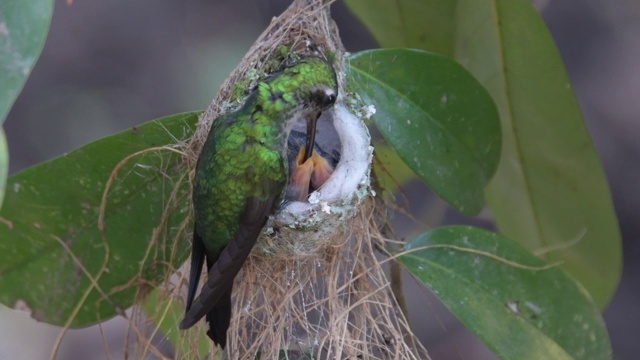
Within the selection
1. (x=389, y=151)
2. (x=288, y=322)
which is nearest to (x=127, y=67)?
(x=389, y=151)

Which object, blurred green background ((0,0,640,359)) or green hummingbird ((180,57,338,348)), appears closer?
green hummingbird ((180,57,338,348))

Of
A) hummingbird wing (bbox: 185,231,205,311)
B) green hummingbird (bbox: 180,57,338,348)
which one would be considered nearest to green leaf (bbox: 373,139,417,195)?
green hummingbird (bbox: 180,57,338,348)

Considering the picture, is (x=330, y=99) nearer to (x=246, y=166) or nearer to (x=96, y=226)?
(x=246, y=166)

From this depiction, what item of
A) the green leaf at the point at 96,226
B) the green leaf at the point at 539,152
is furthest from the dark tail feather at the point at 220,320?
the green leaf at the point at 539,152

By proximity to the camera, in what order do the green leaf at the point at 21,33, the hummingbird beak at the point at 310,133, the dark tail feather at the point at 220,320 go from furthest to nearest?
the hummingbird beak at the point at 310,133 → the dark tail feather at the point at 220,320 → the green leaf at the point at 21,33

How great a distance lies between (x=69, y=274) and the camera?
62.7 inches

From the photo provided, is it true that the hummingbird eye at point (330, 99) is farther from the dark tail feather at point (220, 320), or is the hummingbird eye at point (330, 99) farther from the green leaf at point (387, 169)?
the dark tail feather at point (220, 320)

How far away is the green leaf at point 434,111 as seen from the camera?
4.91ft

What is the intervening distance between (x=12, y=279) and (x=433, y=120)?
798 mm

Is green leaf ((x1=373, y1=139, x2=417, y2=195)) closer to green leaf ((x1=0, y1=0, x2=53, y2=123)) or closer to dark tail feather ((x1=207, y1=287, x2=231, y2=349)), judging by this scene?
dark tail feather ((x1=207, y1=287, x2=231, y2=349))

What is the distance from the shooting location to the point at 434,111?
154cm

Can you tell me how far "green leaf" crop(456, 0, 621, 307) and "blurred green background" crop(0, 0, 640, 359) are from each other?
1051mm

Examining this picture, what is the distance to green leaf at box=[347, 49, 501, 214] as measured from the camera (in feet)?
4.91

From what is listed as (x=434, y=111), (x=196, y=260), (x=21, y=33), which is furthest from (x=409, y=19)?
(x=21, y=33)
